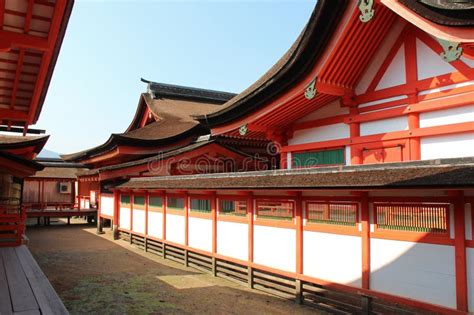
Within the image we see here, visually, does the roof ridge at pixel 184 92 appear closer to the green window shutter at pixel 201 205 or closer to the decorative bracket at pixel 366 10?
the green window shutter at pixel 201 205

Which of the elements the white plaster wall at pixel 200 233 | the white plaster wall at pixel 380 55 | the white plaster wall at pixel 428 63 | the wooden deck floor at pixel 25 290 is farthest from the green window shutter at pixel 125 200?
the white plaster wall at pixel 428 63

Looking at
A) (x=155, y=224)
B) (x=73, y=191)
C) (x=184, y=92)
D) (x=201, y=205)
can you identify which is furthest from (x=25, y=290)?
(x=73, y=191)

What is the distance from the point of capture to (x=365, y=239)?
25.0ft

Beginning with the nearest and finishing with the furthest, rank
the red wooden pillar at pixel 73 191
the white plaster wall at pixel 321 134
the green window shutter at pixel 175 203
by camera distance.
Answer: the white plaster wall at pixel 321 134
the green window shutter at pixel 175 203
the red wooden pillar at pixel 73 191

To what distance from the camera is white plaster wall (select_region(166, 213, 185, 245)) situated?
1393cm

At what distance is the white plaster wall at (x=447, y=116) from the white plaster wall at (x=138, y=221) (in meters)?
12.8

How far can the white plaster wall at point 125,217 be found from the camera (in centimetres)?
1920

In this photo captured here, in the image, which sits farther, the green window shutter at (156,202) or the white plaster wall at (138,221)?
the white plaster wall at (138,221)

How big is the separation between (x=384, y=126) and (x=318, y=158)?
2180 millimetres

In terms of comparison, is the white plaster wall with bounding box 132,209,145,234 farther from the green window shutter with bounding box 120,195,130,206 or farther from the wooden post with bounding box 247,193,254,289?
the wooden post with bounding box 247,193,254,289

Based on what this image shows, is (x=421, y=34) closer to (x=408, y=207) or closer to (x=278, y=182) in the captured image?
(x=408, y=207)

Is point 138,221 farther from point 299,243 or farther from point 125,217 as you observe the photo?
point 299,243

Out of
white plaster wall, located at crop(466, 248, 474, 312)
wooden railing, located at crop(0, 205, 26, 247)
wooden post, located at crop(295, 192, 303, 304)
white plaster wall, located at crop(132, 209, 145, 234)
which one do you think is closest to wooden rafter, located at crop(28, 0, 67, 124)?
wooden railing, located at crop(0, 205, 26, 247)

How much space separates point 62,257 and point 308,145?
10.8 metres
